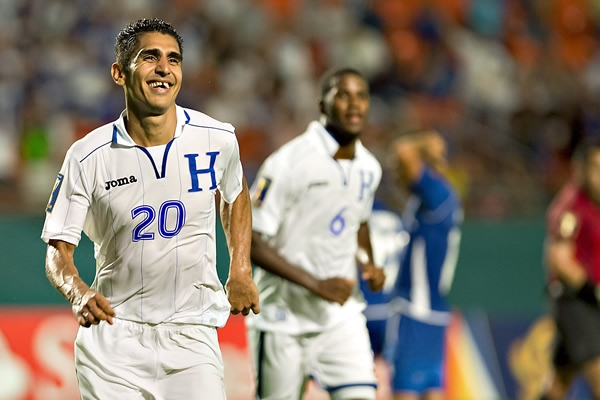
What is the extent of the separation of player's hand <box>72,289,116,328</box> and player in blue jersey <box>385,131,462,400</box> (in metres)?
4.35

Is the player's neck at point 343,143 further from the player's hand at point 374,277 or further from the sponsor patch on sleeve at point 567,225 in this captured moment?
the sponsor patch on sleeve at point 567,225

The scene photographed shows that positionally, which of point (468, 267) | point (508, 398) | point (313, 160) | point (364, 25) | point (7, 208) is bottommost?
point (508, 398)

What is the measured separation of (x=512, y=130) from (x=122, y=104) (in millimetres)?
4580

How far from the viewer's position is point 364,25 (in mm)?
13570

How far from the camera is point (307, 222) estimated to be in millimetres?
5652

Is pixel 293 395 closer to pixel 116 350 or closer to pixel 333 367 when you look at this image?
pixel 333 367

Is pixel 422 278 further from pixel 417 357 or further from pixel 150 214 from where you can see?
pixel 150 214

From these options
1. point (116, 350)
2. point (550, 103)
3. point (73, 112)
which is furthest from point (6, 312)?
point (550, 103)

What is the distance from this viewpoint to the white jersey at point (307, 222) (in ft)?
18.5

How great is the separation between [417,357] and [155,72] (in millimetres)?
4448

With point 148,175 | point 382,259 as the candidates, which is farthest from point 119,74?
point 382,259

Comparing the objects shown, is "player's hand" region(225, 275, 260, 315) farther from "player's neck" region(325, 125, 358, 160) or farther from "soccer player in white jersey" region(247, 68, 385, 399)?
"player's neck" region(325, 125, 358, 160)

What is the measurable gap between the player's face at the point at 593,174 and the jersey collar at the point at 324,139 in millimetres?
2493

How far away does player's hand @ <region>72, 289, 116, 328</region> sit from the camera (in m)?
3.61
